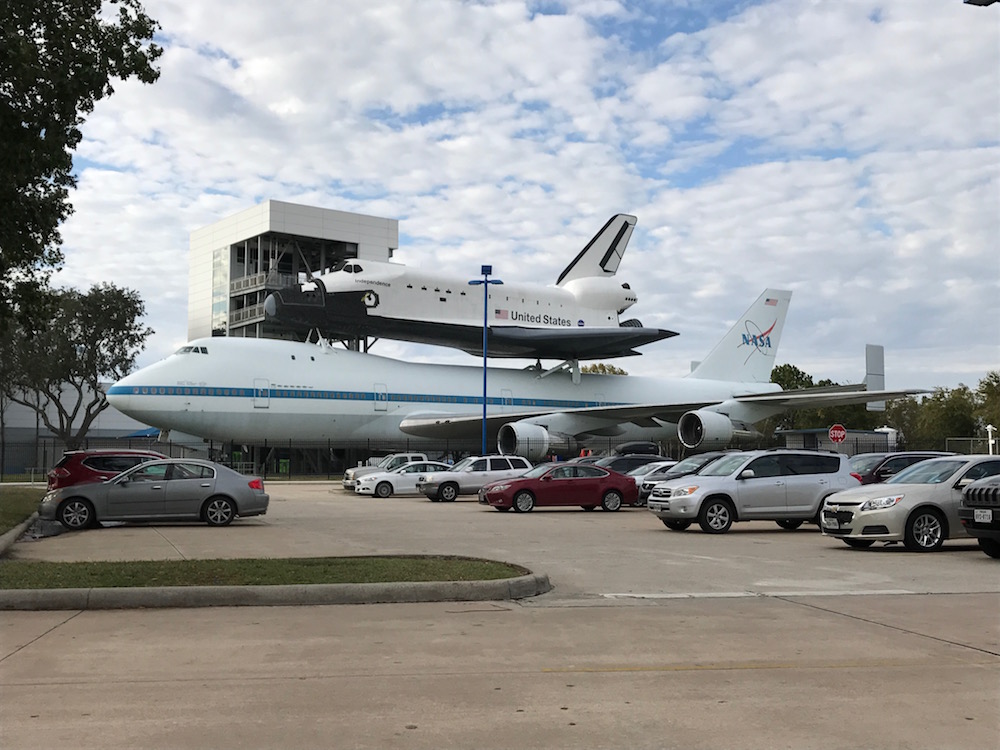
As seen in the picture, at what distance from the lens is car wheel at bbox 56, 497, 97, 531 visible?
736 inches

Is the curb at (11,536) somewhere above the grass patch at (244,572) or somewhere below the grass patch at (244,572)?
below

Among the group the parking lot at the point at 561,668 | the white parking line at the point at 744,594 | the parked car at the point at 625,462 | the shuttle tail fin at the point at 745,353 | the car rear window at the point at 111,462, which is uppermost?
the shuttle tail fin at the point at 745,353

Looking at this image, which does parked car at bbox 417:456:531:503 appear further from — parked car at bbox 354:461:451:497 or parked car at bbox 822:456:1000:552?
parked car at bbox 822:456:1000:552

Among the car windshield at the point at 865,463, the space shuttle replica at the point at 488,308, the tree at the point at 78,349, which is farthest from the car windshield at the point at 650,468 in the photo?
the tree at the point at 78,349

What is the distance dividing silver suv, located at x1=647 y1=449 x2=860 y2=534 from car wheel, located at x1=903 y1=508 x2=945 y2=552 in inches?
151

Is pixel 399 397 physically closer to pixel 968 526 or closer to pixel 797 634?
pixel 968 526

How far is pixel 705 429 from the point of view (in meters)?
40.3

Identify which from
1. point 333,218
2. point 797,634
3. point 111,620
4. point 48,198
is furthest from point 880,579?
point 333,218

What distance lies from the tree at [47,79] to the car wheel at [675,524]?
12723 mm

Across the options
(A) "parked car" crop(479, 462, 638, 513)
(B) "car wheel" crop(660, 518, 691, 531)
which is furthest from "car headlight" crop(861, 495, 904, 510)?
(A) "parked car" crop(479, 462, 638, 513)

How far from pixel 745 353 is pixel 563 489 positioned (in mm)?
33070

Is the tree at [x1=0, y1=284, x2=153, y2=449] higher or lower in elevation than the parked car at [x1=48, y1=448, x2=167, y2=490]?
higher

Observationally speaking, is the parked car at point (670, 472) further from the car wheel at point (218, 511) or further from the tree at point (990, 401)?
the tree at point (990, 401)

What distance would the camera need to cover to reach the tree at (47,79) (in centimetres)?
1518
